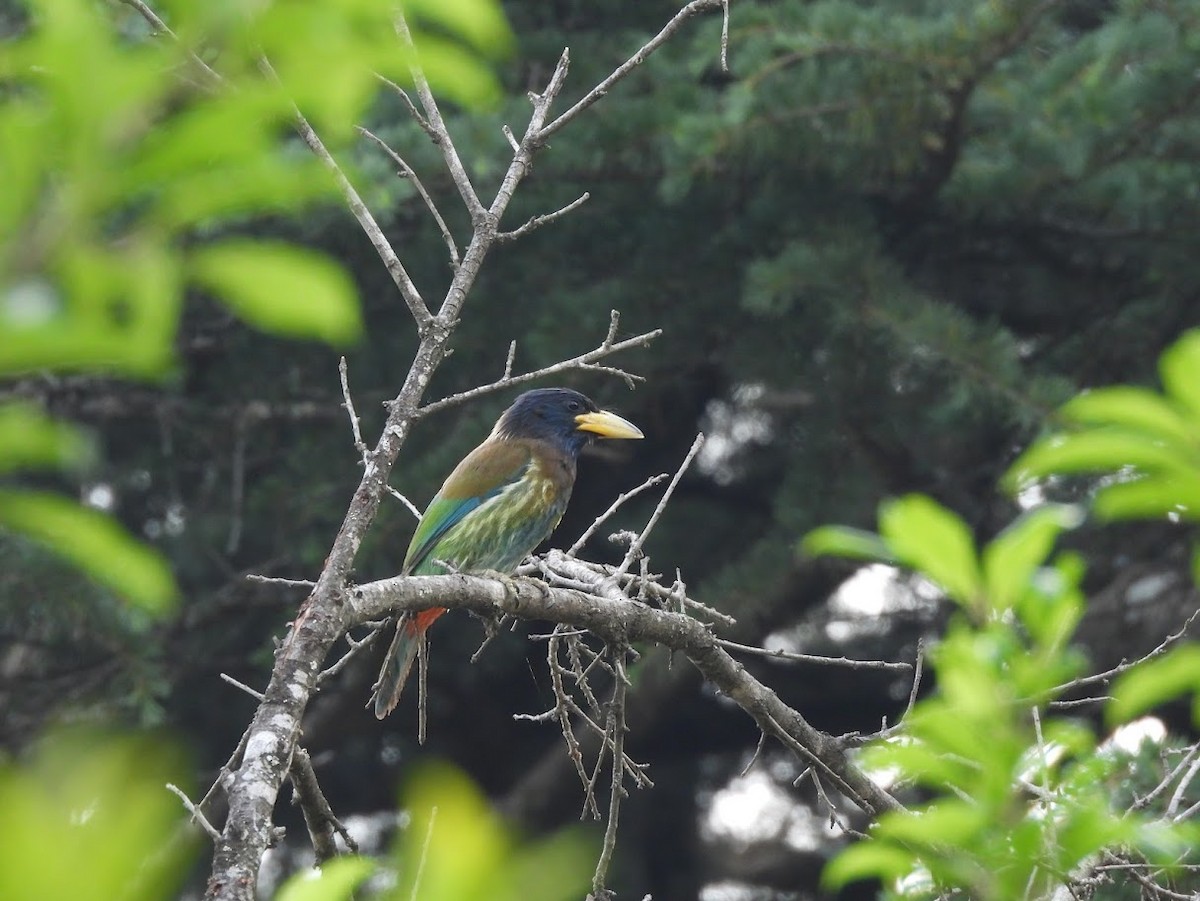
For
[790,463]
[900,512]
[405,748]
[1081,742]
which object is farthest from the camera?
[405,748]

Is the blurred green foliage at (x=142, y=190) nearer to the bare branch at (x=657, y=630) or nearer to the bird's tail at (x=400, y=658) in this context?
the bare branch at (x=657, y=630)

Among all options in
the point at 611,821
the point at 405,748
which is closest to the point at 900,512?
the point at 611,821

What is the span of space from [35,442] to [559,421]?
476 centimetres

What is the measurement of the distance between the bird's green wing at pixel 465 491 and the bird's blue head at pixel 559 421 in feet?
0.72

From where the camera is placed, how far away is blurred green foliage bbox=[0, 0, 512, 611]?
2.43ft

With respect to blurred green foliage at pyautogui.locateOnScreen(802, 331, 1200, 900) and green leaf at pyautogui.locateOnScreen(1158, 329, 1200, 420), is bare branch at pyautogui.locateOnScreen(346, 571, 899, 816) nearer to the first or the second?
blurred green foliage at pyautogui.locateOnScreen(802, 331, 1200, 900)

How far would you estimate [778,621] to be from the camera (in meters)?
6.42

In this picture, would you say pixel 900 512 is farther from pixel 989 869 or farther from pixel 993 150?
pixel 993 150

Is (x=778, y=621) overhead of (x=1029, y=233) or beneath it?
beneath

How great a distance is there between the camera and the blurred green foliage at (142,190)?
29.1 inches

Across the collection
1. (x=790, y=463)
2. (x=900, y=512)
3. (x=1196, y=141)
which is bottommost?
(x=790, y=463)

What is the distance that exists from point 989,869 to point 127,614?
5.08m

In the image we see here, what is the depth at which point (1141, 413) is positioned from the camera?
40.6 inches

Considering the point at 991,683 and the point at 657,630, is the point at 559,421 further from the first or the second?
the point at 991,683
